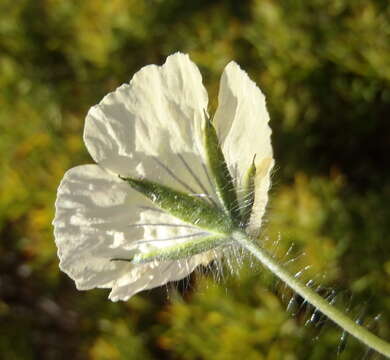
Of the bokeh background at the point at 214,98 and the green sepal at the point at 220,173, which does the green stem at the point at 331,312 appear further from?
the bokeh background at the point at 214,98

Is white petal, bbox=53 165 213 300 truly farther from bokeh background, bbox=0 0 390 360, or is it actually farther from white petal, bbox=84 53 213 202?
bokeh background, bbox=0 0 390 360

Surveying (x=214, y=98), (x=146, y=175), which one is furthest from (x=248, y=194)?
(x=214, y=98)

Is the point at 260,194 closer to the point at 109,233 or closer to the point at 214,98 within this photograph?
the point at 109,233

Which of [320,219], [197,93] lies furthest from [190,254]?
[320,219]

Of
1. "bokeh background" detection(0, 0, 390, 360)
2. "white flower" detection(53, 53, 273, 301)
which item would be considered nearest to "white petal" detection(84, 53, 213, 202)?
"white flower" detection(53, 53, 273, 301)

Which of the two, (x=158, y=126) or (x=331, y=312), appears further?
(x=158, y=126)

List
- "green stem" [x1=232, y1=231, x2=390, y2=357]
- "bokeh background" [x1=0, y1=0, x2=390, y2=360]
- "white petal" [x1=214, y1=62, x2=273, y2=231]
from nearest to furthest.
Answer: "green stem" [x1=232, y1=231, x2=390, y2=357] < "white petal" [x1=214, y1=62, x2=273, y2=231] < "bokeh background" [x1=0, y1=0, x2=390, y2=360]

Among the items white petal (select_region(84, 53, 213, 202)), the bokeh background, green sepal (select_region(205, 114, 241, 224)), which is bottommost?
the bokeh background

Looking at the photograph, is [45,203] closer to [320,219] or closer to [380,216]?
[320,219]

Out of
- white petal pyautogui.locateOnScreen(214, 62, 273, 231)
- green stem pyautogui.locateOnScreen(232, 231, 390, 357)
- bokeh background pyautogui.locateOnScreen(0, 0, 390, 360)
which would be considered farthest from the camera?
bokeh background pyautogui.locateOnScreen(0, 0, 390, 360)
